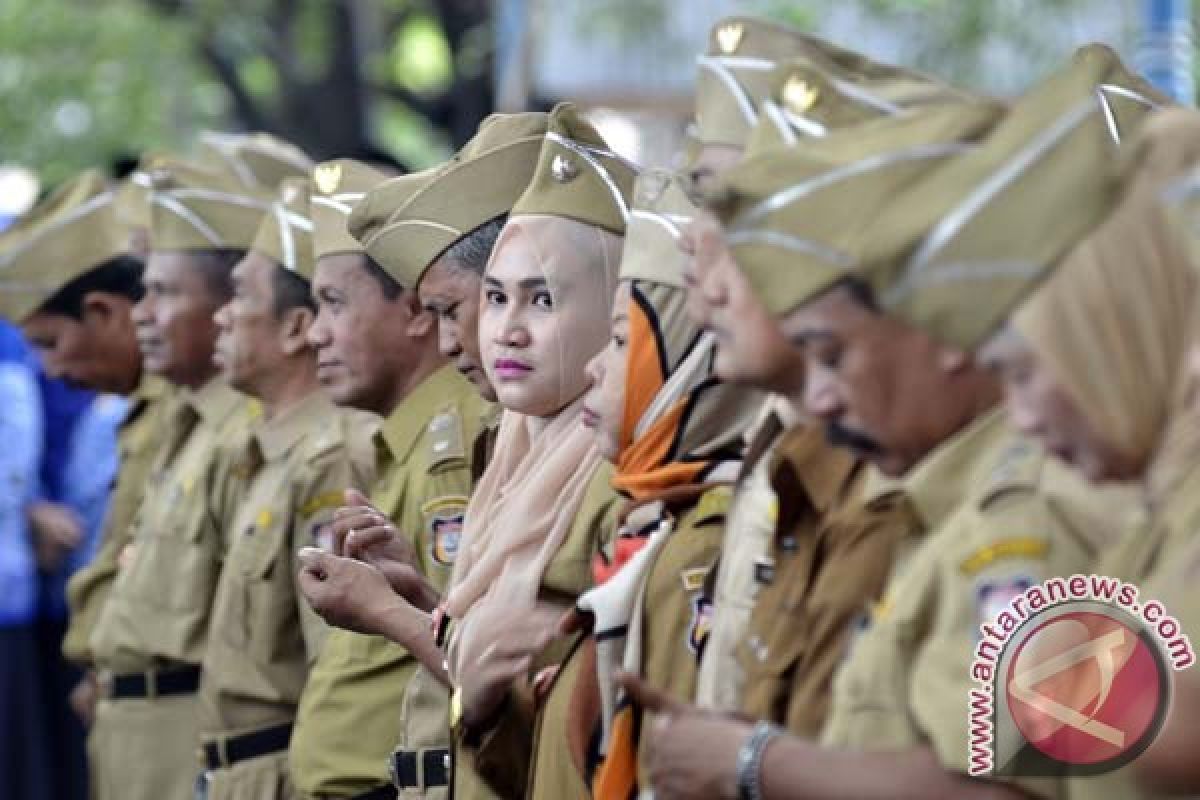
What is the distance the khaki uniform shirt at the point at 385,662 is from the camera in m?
6.25

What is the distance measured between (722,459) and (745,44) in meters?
0.93

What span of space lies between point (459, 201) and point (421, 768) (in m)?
1.26

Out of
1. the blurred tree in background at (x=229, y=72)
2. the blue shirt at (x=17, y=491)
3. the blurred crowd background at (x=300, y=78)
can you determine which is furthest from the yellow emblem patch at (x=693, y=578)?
the blurred tree in background at (x=229, y=72)

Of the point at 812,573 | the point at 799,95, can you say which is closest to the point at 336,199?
the point at 799,95

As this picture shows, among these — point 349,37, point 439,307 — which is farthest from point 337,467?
point 349,37

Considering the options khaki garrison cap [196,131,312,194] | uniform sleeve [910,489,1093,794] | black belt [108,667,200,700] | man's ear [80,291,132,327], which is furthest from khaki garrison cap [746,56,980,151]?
man's ear [80,291,132,327]

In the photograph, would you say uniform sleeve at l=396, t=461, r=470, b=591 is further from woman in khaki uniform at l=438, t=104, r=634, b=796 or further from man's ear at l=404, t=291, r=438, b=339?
woman in khaki uniform at l=438, t=104, r=634, b=796

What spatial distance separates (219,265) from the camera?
8250 mm

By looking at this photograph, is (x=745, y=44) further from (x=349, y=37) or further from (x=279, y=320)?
(x=349, y=37)

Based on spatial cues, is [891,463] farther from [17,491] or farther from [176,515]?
[17,491]

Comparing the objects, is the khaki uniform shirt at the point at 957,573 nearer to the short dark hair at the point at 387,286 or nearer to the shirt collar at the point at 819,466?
the shirt collar at the point at 819,466

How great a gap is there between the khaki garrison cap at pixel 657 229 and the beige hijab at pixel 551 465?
51 cm

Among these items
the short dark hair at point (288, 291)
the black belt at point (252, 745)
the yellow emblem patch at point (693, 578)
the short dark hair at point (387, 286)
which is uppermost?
the short dark hair at point (288, 291)

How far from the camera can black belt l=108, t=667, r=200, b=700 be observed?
7.84m
